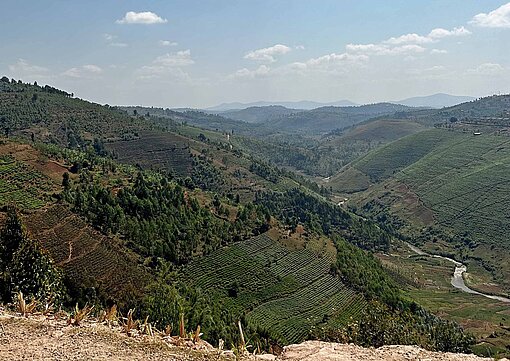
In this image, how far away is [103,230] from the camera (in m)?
55.4

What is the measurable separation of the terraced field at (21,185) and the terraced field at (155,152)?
67.4 metres

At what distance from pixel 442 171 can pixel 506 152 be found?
2330cm

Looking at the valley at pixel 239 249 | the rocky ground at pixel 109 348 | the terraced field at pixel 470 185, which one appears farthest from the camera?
the terraced field at pixel 470 185

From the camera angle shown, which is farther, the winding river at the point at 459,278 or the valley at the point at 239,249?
the winding river at the point at 459,278

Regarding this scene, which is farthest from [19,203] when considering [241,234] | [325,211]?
[325,211]

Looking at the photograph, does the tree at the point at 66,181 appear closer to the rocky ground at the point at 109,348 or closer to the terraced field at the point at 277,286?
the terraced field at the point at 277,286

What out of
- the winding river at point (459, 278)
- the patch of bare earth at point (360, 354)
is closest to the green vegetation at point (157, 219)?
the patch of bare earth at point (360, 354)

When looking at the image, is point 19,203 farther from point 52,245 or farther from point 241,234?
point 241,234

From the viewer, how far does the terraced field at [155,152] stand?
139375mm

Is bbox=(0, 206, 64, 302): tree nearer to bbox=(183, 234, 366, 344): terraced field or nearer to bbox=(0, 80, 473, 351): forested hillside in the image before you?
bbox=(0, 80, 473, 351): forested hillside

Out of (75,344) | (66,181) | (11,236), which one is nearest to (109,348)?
(75,344)

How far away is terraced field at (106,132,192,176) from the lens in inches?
5487

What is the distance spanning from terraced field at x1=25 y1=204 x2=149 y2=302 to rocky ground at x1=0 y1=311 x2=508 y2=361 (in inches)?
1114

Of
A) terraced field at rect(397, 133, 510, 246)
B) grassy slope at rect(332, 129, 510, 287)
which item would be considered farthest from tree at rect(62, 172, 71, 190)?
terraced field at rect(397, 133, 510, 246)
